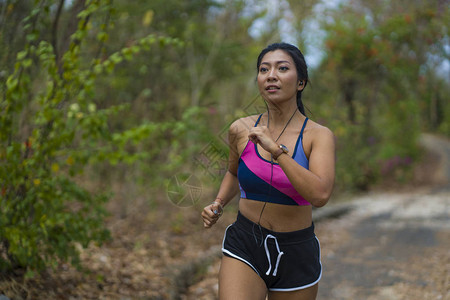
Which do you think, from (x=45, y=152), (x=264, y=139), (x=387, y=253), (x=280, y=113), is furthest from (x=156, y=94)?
(x=264, y=139)

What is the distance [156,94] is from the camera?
8.54 metres

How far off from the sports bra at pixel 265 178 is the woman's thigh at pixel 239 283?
1.07 feet

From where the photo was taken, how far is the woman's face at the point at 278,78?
201 centimetres

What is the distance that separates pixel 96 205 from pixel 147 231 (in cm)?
329

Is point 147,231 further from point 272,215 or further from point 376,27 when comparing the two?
point 376,27

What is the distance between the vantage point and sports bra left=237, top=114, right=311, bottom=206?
1.99 metres

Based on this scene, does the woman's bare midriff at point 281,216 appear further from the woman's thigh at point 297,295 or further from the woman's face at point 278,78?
the woman's face at point 278,78

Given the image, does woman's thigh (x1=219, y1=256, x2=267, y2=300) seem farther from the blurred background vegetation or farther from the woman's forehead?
the woman's forehead

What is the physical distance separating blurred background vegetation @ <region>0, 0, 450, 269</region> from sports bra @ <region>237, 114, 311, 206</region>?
0.20m

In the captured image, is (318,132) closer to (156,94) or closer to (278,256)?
(278,256)

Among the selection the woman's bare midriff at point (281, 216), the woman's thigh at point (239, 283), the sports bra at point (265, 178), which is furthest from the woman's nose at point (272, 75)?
the woman's thigh at point (239, 283)

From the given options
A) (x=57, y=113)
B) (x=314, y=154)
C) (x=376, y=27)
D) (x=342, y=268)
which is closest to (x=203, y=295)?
(x=342, y=268)

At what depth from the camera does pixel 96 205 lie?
12.3 ft

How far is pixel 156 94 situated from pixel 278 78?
266 inches
